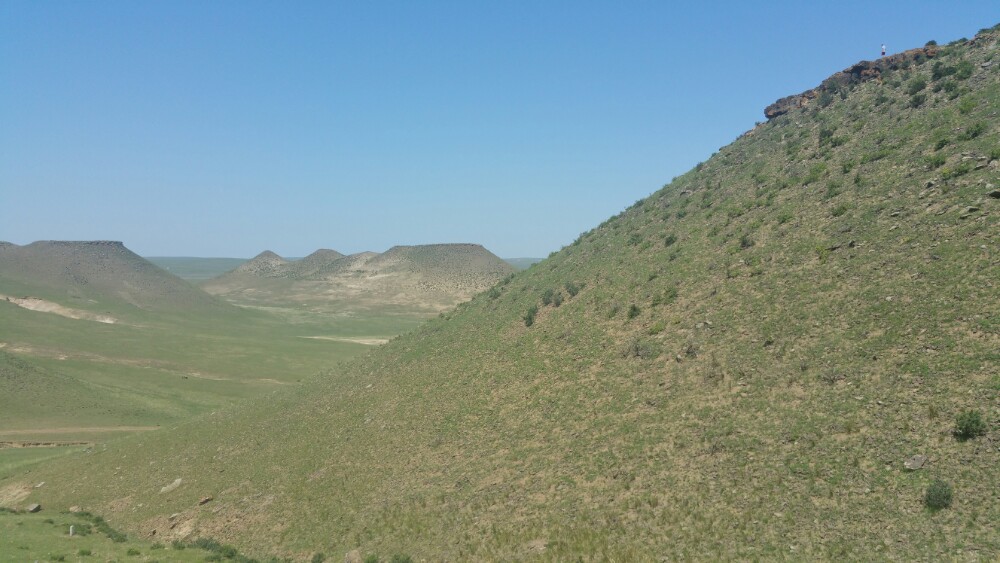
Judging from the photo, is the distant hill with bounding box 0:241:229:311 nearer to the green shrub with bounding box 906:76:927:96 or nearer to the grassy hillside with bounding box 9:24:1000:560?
the grassy hillside with bounding box 9:24:1000:560

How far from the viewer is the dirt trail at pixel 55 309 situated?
130 m

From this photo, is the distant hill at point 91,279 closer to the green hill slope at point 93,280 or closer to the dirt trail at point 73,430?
the green hill slope at point 93,280

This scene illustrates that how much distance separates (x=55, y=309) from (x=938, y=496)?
167 metres

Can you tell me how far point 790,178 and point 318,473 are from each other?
3500cm

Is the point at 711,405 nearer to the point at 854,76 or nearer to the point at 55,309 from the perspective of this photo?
the point at 854,76

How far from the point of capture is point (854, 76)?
164 ft

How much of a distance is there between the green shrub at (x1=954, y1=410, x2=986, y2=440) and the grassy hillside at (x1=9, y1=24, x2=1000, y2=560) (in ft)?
0.46

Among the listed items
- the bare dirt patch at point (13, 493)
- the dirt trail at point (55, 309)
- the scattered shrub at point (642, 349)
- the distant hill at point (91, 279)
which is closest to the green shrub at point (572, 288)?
the scattered shrub at point (642, 349)

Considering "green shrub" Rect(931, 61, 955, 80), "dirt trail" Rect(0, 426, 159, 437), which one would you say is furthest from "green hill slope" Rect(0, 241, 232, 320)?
"green shrub" Rect(931, 61, 955, 80)

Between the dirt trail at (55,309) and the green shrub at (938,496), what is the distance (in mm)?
151145

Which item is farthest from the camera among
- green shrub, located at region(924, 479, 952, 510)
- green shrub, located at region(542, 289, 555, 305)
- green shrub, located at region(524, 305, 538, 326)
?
green shrub, located at region(542, 289, 555, 305)

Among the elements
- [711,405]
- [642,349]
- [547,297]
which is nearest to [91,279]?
[547,297]

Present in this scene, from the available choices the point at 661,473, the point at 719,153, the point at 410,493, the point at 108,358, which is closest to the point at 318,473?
the point at 410,493

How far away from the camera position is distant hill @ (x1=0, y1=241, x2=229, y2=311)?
149m
